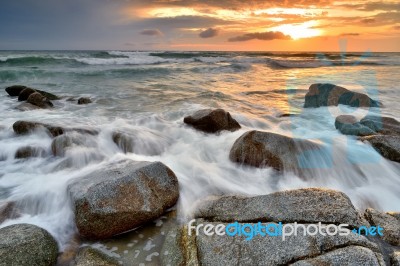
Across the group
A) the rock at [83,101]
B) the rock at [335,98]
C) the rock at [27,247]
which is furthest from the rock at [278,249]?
the rock at [83,101]

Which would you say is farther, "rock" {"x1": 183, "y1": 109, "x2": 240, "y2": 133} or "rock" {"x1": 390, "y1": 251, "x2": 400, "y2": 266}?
"rock" {"x1": 183, "y1": 109, "x2": 240, "y2": 133}

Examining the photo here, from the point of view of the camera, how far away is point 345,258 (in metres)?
2.35

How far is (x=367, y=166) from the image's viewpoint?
531cm

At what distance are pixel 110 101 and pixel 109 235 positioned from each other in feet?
28.4

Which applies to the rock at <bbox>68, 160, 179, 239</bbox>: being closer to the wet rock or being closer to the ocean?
the ocean

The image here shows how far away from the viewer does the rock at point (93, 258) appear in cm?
288

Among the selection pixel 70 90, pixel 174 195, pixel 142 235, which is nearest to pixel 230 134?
pixel 174 195

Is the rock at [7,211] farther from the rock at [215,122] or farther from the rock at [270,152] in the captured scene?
the rock at [215,122]

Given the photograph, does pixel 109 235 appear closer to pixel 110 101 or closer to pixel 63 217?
pixel 63 217

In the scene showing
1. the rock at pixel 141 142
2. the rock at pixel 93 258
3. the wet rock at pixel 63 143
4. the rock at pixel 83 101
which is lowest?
the rock at pixel 93 258

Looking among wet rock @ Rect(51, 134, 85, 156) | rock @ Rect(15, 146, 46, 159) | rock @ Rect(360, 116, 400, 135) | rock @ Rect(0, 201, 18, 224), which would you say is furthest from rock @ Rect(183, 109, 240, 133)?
rock @ Rect(0, 201, 18, 224)

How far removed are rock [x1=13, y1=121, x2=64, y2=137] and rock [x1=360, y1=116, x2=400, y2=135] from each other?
23.2 ft

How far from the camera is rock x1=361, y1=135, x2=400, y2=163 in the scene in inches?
215

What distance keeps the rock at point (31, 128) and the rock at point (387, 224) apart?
6.06 meters
